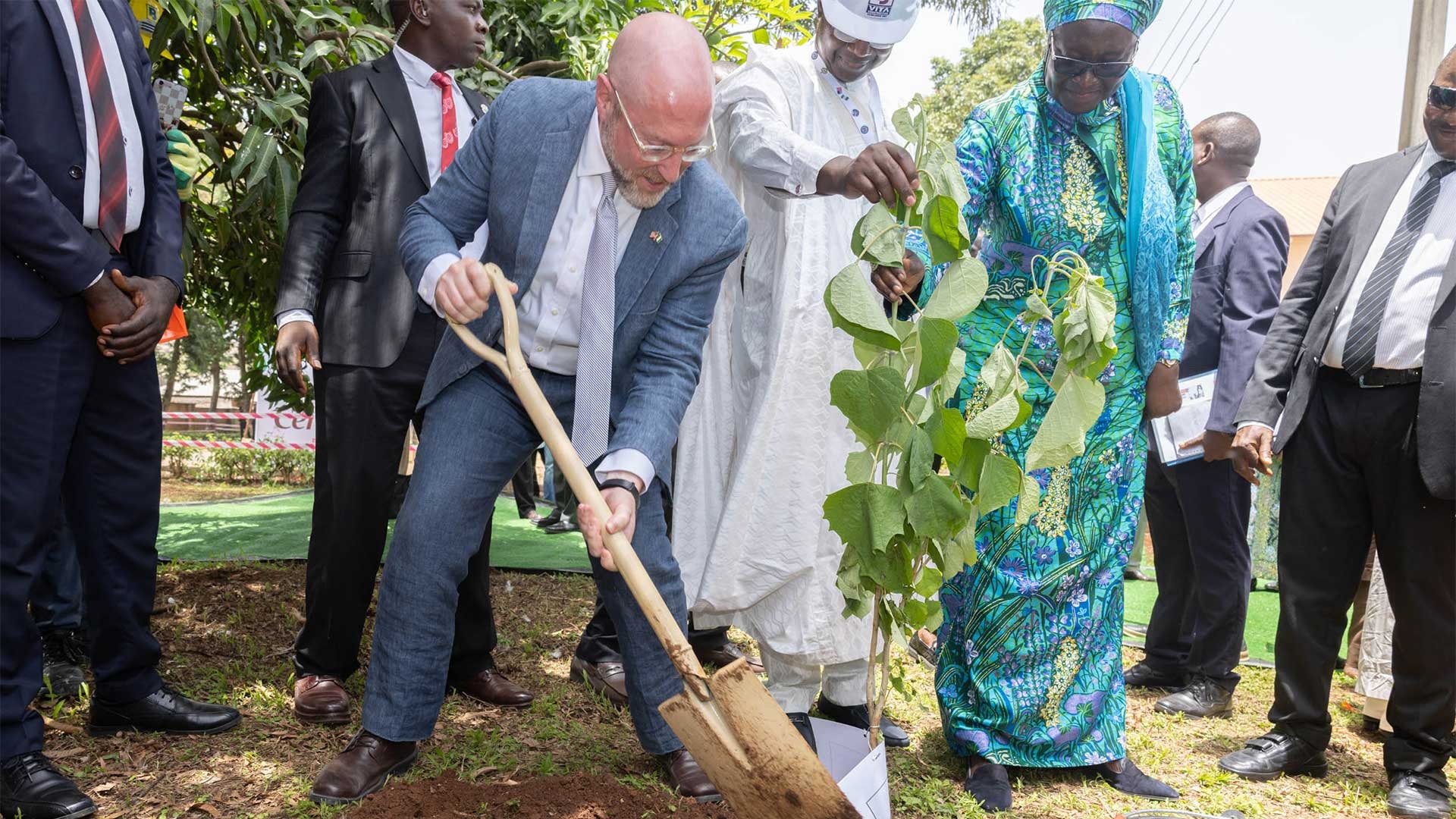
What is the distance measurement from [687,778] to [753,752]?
56 centimetres

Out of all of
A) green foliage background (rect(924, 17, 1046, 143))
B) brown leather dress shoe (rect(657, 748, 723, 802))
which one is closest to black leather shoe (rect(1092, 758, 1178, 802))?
brown leather dress shoe (rect(657, 748, 723, 802))

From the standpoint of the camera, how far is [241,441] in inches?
549

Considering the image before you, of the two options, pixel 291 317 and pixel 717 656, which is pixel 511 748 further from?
pixel 291 317

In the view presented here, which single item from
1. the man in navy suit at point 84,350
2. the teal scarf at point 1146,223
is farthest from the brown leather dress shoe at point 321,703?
the teal scarf at point 1146,223

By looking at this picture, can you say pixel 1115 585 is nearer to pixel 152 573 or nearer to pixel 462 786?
pixel 462 786

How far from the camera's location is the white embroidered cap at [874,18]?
303 centimetres

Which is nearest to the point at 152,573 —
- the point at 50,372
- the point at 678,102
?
the point at 50,372

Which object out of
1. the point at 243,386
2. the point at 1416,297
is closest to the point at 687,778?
the point at 1416,297

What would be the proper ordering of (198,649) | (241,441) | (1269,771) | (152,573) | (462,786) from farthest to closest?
(241,441) < (198,649) < (1269,771) < (152,573) < (462,786)

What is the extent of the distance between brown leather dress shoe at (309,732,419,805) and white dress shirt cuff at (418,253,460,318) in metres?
1.03

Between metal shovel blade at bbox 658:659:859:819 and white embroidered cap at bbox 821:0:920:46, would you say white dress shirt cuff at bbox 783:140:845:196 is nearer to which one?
white embroidered cap at bbox 821:0:920:46

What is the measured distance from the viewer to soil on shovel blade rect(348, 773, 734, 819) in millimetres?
2299

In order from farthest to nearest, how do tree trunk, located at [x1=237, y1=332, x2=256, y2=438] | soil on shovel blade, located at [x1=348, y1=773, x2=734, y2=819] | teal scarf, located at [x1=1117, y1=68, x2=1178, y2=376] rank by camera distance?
tree trunk, located at [x1=237, y1=332, x2=256, y2=438], teal scarf, located at [x1=1117, y1=68, x2=1178, y2=376], soil on shovel blade, located at [x1=348, y1=773, x2=734, y2=819]

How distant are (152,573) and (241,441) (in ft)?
39.3
